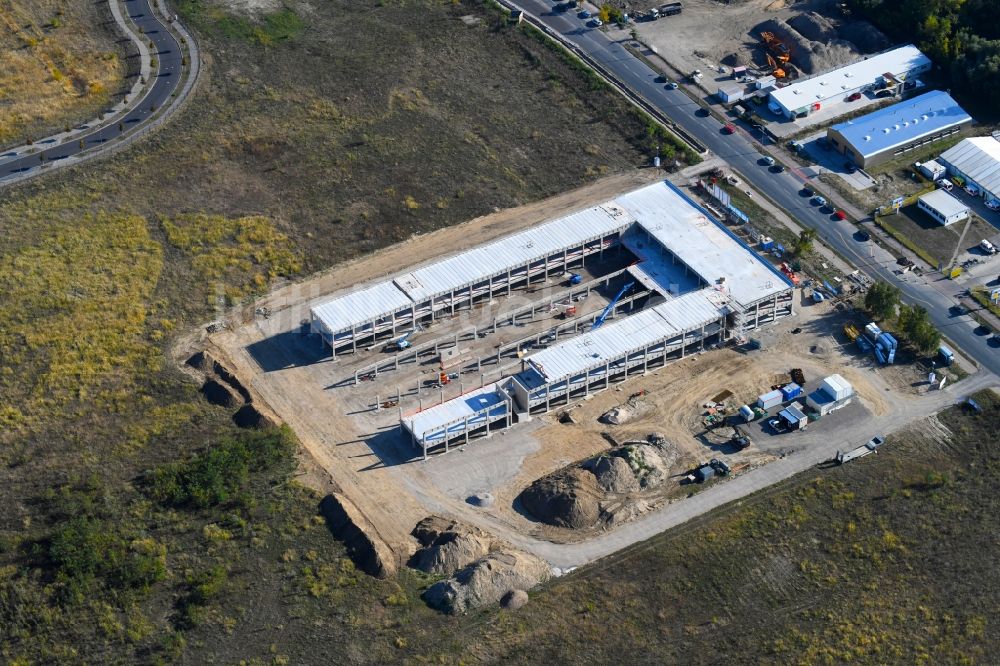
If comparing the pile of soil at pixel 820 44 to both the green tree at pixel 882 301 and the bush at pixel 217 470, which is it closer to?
the green tree at pixel 882 301

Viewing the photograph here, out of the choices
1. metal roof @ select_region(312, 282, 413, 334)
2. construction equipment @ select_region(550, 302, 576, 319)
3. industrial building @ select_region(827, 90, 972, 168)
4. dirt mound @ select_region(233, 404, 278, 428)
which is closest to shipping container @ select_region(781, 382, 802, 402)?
construction equipment @ select_region(550, 302, 576, 319)

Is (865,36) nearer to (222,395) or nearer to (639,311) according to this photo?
(639,311)

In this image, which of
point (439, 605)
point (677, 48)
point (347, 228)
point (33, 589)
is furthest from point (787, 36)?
point (33, 589)

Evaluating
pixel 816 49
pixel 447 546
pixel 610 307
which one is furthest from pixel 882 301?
pixel 447 546

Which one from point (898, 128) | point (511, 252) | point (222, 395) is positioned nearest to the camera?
point (222, 395)

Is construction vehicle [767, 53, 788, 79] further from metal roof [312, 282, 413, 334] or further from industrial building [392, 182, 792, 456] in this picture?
metal roof [312, 282, 413, 334]

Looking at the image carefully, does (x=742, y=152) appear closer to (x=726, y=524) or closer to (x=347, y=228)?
Result: (x=347, y=228)

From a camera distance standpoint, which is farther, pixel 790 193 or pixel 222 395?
pixel 790 193
